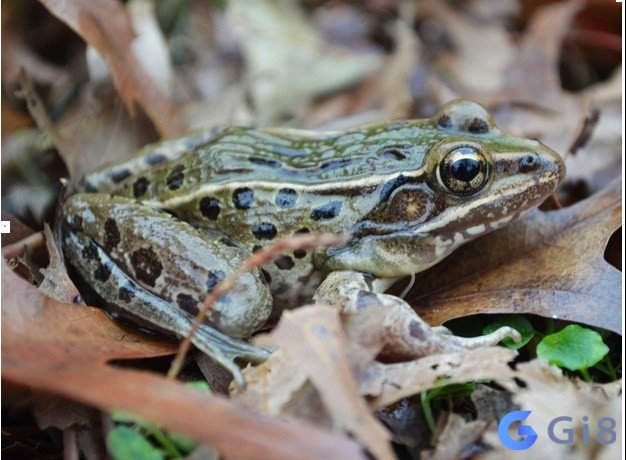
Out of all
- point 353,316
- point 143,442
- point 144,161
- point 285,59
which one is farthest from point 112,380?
point 285,59

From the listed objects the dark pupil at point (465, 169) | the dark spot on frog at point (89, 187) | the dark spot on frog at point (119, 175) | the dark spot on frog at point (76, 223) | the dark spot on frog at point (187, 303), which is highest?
the dark pupil at point (465, 169)

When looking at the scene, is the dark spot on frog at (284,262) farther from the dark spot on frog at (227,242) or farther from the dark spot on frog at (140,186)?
the dark spot on frog at (140,186)

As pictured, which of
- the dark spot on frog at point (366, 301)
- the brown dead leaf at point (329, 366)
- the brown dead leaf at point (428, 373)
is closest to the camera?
the brown dead leaf at point (329, 366)

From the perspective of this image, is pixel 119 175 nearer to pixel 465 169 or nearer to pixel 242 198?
pixel 242 198

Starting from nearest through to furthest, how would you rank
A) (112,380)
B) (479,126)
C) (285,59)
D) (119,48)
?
1. (112,380)
2. (479,126)
3. (119,48)
4. (285,59)

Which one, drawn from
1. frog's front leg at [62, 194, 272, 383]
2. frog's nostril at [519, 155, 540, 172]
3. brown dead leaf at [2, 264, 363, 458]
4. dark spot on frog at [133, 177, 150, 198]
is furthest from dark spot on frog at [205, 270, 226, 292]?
frog's nostril at [519, 155, 540, 172]

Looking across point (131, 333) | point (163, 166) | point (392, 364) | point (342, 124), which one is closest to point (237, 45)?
point (342, 124)

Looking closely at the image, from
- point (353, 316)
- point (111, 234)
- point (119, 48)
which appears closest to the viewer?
point (353, 316)

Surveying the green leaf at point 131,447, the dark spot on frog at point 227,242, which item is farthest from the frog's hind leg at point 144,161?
the green leaf at point 131,447
